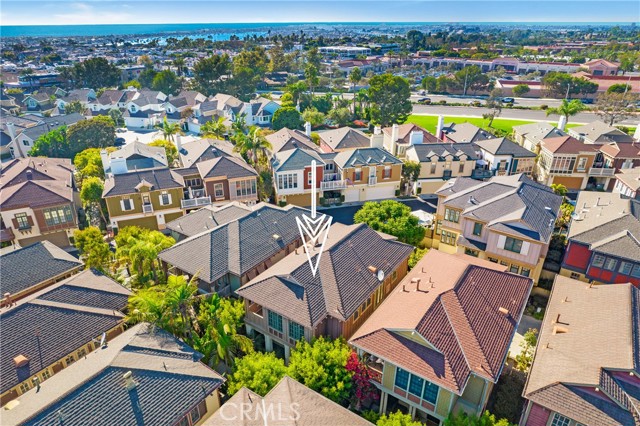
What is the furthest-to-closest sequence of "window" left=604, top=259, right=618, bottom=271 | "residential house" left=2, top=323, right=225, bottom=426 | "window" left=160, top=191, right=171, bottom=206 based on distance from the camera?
"window" left=160, top=191, right=171, bottom=206 < "window" left=604, top=259, right=618, bottom=271 < "residential house" left=2, top=323, right=225, bottom=426

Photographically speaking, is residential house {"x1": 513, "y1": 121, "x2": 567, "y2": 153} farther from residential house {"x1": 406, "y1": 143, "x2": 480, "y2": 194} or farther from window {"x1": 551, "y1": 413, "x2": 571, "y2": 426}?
window {"x1": 551, "y1": 413, "x2": 571, "y2": 426}

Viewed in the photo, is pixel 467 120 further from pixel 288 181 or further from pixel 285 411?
pixel 285 411

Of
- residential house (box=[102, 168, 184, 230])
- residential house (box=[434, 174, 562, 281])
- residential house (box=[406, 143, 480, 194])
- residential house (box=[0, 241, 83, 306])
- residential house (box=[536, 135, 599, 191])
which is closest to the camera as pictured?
residential house (box=[0, 241, 83, 306])

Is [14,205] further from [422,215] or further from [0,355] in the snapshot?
[422,215]

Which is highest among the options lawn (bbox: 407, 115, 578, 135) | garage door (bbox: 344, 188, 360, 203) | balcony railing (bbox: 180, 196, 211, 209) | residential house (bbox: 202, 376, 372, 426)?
residential house (bbox: 202, 376, 372, 426)

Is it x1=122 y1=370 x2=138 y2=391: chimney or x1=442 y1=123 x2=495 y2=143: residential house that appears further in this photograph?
x1=442 y1=123 x2=495 y2=143: residential house

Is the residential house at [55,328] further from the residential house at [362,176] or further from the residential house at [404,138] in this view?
the residential house at [404,138]

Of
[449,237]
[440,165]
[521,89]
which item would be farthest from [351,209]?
[521,89]

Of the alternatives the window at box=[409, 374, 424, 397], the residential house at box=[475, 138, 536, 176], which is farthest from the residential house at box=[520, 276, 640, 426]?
the residential house at box=[475, 138, 536, 176]
